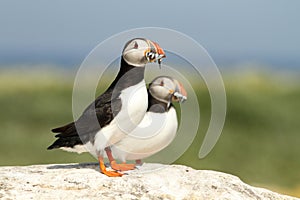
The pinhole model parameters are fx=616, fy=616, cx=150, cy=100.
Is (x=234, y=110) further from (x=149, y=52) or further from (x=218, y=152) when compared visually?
(x=149, y=52)

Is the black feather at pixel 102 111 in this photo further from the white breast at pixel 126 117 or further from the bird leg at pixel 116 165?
the bird leg at pixel 116 165

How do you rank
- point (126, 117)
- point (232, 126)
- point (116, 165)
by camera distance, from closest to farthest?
point (126, 117) < point (116, 165) < point (232, 126)

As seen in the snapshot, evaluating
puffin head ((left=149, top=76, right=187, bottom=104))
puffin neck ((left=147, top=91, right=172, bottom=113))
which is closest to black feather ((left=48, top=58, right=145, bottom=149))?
puffin head ((left=149, top=76, right=187, bottom=104))

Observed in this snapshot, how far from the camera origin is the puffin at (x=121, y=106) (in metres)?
6.04

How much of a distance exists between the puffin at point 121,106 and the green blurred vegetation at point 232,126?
9.44 meters

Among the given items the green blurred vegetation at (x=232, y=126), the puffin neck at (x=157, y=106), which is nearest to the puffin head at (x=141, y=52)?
the puffin neck at (x=157, y=106)

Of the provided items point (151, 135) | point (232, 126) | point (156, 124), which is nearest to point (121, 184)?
point (151, 135)

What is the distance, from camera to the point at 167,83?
6.39m

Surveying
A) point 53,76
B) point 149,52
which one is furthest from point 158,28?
point 53,76

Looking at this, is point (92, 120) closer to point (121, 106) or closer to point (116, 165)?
point (121, 106)

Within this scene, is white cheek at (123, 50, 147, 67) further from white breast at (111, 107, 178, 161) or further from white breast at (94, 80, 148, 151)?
white breast at (111, 107, 178, 161)

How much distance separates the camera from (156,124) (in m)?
6.38

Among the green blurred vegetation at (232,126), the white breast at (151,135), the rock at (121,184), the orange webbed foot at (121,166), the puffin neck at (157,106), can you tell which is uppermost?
the green blurred vegetation at (232,126)

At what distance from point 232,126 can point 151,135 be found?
12.8 metres
